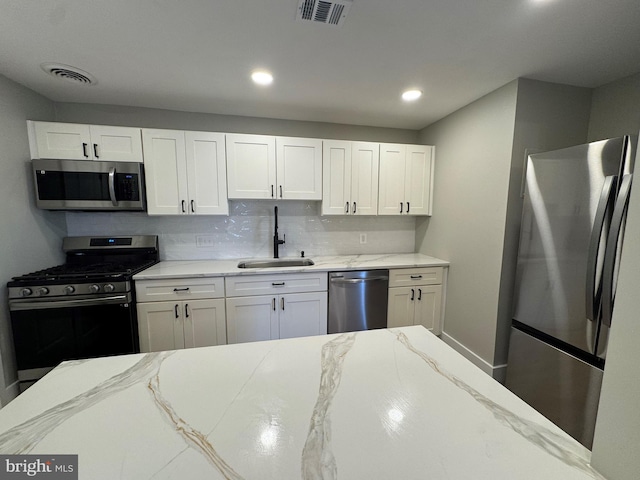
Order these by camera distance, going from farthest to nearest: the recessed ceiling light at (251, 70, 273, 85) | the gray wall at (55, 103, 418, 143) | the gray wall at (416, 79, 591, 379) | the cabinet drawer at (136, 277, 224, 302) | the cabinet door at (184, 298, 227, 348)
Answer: the gray wall at (55, 103, 418, 143) < the cabinet door at (184, 298, 227, 348) < the cabinet drawer at (136, 277, 224, 302) < the gray wall at (416, 79, 591, 379) < the recessed ceiling light at (251, 70, 273, 85)

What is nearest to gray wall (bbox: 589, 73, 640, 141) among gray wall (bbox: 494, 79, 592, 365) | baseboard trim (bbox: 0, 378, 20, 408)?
gray wall (bbox: 494, 79, 592, 365)

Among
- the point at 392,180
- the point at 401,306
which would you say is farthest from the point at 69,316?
the point at 392,180

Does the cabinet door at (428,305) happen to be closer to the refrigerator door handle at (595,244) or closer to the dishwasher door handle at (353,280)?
the dishwasher door handle at (353,280)

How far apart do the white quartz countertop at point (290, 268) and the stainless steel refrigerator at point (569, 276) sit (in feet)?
3.18

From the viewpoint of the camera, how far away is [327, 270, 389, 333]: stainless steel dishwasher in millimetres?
2537

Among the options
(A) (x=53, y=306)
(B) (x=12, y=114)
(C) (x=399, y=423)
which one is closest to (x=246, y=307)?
(A) (x=53, y=306)

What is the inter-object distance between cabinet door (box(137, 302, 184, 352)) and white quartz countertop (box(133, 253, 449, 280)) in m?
0.26

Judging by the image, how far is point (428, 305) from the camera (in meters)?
2.78

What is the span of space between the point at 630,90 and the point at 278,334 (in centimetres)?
335

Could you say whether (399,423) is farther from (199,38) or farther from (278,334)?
(199,38)

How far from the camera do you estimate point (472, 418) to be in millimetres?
680

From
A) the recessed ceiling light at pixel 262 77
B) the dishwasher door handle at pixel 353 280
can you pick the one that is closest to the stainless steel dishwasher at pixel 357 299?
the dishwasher door handle at pixel 353 280

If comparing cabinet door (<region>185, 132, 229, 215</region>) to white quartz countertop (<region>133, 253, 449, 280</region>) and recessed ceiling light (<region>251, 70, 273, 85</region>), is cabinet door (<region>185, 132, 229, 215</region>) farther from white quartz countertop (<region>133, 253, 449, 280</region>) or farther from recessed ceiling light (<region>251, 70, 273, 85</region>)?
recessed ceiling light (<region>251, 70, 273, 85</region>)

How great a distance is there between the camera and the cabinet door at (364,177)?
2.81m
